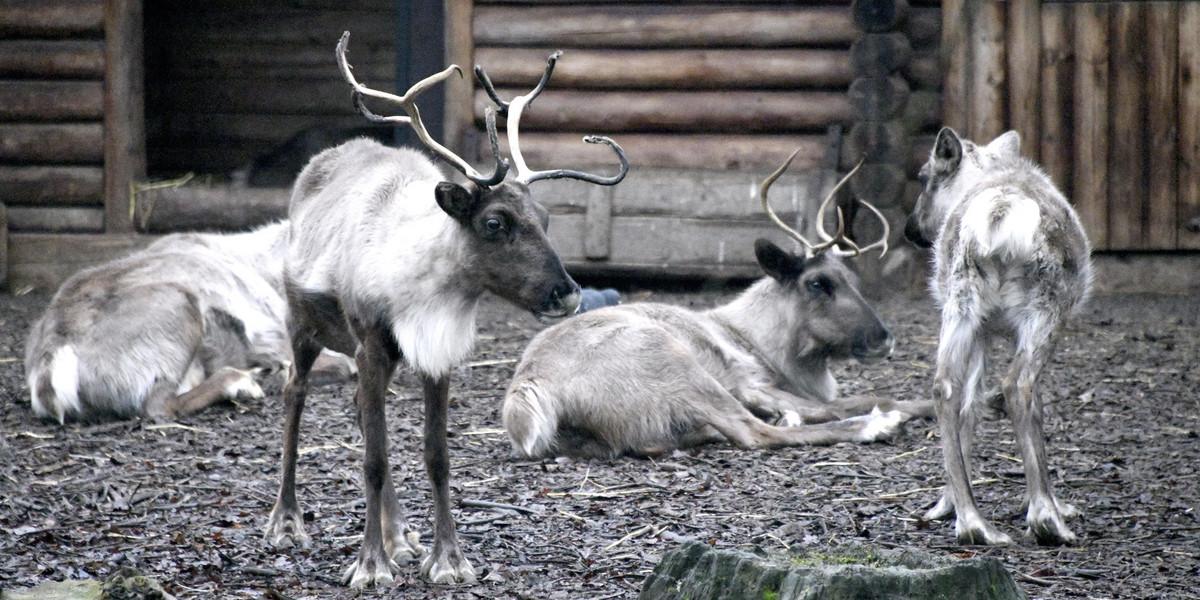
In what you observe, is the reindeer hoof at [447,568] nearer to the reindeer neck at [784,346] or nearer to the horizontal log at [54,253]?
the reindeer neck at [784,346]

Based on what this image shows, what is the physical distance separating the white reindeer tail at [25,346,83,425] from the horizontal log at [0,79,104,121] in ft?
13.0

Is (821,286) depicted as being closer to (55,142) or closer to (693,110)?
(693,110)

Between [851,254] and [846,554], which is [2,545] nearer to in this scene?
[846,554]

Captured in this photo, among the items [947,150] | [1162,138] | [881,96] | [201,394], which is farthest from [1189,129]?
[201,394]

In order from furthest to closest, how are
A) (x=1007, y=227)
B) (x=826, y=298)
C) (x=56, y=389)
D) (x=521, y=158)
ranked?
1. (x=826, y=298)
2. (x=56, y=389)
3. (x=1007, y=227)
4. (x=521, y=158)

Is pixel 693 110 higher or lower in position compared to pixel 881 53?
lower

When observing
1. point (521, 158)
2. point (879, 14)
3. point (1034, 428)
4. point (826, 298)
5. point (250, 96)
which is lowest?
point (1034, 428)

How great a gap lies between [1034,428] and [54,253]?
25.3 ft

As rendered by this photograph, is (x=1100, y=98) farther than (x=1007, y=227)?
Yes

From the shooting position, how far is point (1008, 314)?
429 centimetres

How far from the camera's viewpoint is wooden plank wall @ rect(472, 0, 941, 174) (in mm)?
9172

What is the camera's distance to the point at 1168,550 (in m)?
4.02

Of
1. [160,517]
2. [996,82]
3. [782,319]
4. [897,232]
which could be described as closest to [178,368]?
[160,517]

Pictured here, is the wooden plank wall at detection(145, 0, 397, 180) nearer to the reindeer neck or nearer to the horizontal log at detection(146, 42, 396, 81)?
the horizontal log at detection(146, 42, 396, 81)
